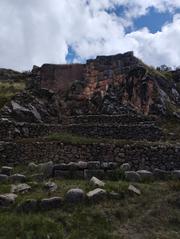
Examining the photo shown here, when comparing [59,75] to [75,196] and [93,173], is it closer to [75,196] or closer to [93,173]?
[93,173]

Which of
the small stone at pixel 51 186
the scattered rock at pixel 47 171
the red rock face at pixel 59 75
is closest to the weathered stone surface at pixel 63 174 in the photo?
the scattered rock at pixel 47 171

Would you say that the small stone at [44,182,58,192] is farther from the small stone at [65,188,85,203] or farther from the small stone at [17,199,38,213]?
the small stone at [17,199,38,213]

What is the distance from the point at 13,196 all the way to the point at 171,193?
155 inches

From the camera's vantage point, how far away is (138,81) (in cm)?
2842

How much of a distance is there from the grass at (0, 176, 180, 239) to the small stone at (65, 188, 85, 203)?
0.18 metres

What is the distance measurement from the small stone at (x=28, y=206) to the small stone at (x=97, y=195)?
1231 millimetres

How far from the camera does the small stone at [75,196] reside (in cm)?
895

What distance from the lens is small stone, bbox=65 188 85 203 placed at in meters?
8.95

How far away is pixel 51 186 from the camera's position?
998 centimetres

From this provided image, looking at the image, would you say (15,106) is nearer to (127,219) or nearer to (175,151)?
(175,151)

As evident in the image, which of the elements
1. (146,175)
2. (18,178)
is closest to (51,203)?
(18,178)

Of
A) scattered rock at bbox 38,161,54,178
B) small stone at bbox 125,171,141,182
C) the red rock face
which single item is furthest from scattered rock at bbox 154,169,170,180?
the red rock face

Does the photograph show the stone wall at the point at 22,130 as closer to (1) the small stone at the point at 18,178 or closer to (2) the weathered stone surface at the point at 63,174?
(2) the weathered stone surface at the point at 63,174

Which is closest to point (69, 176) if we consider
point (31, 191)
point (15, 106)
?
point (31, 191)
